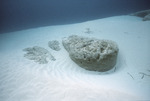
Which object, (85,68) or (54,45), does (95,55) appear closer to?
(85,68)

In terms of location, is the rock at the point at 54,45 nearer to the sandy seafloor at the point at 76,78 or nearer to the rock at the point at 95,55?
the sandy seafloor at the point at 76,78

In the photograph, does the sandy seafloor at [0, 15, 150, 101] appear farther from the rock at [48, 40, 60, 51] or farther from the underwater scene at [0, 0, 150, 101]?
the rock at [48, 40, 60, 51]

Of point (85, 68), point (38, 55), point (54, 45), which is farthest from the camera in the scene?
point (54, 45)

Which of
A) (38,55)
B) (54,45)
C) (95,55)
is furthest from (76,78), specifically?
(54,45)

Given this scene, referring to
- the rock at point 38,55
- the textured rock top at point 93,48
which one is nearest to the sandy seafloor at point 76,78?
the rock at point 38,55

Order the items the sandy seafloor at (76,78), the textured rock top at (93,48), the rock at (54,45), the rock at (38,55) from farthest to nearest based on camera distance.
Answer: the rock at (54,45)
the rock at (38,55)
the textured rock top at (93,48)
the sandy seafloor at (76,78)

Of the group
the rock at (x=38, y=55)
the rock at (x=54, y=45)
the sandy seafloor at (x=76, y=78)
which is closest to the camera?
the sandy seafloor at (x=76, y=78)

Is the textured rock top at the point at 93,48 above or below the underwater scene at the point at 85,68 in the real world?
above

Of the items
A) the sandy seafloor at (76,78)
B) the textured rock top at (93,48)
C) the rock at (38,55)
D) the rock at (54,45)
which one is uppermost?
the textured rock top at (93,48)

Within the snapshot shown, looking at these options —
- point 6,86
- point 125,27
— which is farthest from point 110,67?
point 125,27

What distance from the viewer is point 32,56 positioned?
6.09 m

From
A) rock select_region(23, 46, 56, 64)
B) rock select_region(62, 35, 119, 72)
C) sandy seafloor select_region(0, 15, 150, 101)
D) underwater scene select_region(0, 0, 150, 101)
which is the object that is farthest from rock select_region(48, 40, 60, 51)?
rock select_region(62, 35, 119, 72)

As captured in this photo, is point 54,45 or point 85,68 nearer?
point 85,68

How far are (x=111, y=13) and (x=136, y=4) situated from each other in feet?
33.0
